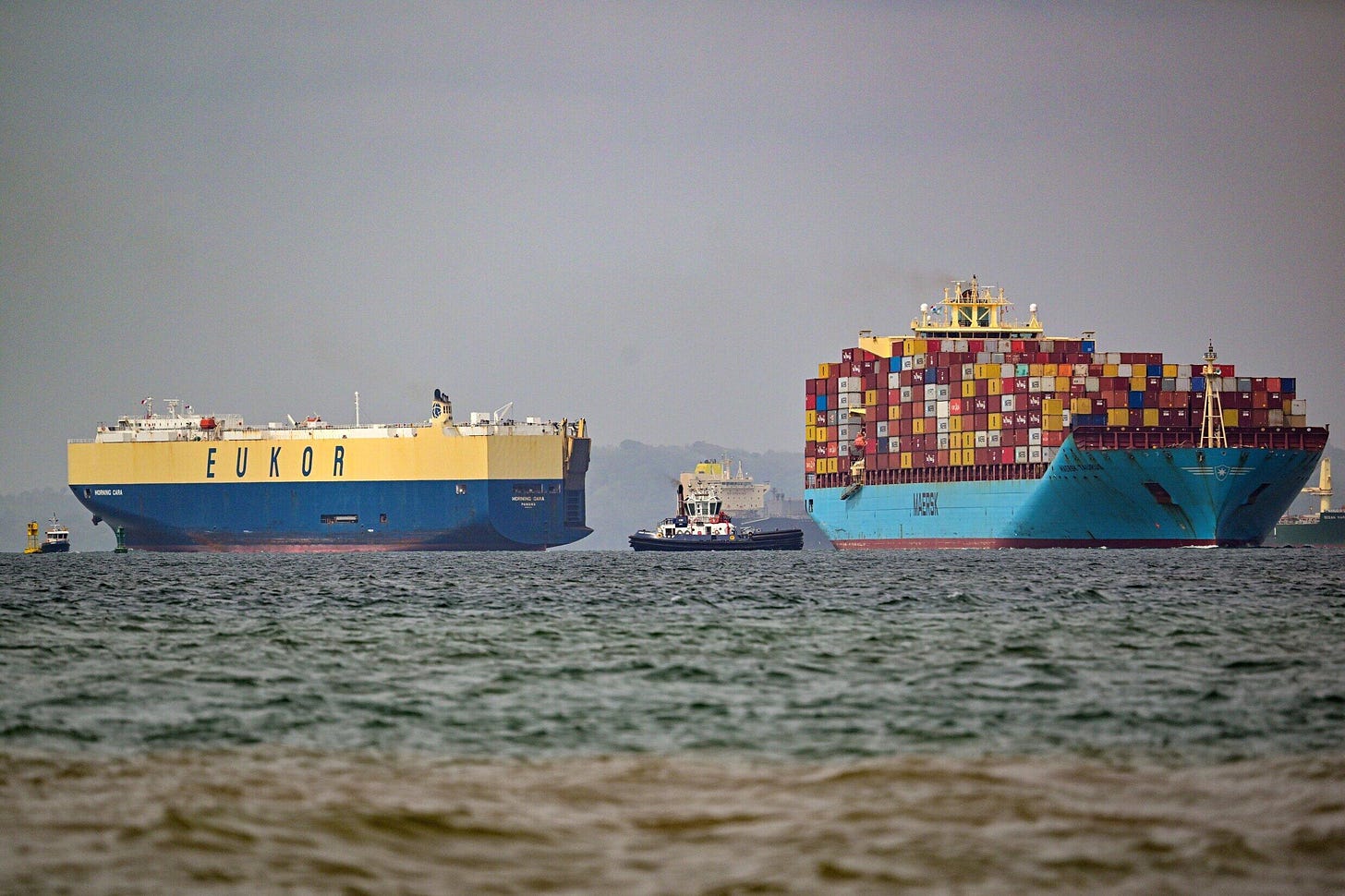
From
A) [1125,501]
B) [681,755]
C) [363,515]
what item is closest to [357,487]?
[363,515]

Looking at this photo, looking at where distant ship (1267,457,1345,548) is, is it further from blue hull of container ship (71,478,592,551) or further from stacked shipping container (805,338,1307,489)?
blue hull of container ship (71,478,592,551)

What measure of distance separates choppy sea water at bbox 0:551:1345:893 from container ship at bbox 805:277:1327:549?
5060 cm

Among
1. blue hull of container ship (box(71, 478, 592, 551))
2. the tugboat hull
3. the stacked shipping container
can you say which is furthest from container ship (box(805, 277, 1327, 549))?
blue hull of container ship (box(71, 478, 592, 551))

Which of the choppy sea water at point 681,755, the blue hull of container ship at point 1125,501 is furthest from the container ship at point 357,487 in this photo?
the choppy sea water at point 681,755

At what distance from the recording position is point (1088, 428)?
266ft

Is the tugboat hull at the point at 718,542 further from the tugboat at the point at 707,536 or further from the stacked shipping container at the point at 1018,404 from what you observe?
the stacked shipping container at the point at 1018,404

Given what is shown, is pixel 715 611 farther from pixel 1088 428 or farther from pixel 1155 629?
pixel 1088 428

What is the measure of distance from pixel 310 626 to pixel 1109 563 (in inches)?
Answer: 1529

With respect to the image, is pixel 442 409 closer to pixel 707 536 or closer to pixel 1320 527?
pixel 707 536

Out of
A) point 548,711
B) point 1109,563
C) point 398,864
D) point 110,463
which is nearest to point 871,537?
point 1109,563

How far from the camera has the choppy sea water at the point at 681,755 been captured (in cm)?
1066

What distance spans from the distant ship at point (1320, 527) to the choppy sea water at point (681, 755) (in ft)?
396

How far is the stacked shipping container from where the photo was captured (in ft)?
282

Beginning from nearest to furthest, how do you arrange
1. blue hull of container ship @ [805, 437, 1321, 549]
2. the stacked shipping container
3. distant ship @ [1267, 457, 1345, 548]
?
blue hull of container ship @ [805, 437, 1321, 549] → the stacked shipping container → distant ship @ [1267, 457, 1345, 548]
